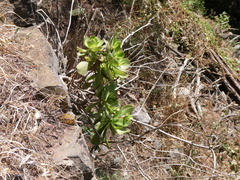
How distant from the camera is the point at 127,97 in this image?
13.7 ft

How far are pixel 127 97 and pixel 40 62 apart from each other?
191 cm

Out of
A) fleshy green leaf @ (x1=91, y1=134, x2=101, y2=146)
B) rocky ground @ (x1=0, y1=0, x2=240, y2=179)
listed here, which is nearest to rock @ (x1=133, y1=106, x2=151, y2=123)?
rocky ground @ (x1=0, y1=0, x2=240, y2=179)

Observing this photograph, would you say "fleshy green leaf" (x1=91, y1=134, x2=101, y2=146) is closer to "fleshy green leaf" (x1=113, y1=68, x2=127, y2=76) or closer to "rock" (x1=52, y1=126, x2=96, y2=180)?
"rock" (x1=52, y1=126, x2=96, y2=180)

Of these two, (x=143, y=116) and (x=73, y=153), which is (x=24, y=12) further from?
(x=143, y=116)

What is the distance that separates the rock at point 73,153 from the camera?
1948 mm

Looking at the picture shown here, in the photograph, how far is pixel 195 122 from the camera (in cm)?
446

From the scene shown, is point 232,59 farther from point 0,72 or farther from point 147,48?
point 0,72

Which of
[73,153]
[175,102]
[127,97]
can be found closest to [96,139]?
[73,153]

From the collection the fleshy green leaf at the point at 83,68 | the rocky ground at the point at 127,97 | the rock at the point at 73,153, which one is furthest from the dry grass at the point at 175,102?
the fleshy green leaf at the point at 83,68

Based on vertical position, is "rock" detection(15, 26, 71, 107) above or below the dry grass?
above

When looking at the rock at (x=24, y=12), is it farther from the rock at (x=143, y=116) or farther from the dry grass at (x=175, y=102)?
the rock at (x=143, y=116)

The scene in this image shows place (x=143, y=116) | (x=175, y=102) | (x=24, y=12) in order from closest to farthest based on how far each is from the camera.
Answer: (x=24, y=12)
(x=143, y=116)
(x=175, y=102)

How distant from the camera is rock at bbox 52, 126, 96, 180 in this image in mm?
1948

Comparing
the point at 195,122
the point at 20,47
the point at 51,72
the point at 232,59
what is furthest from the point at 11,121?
the point at 232,59
